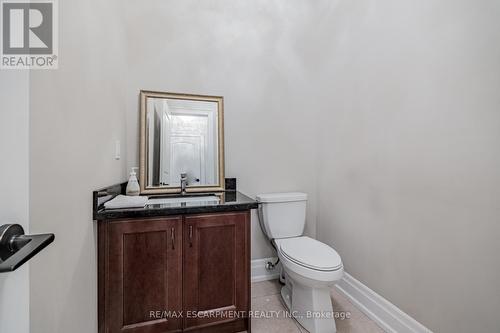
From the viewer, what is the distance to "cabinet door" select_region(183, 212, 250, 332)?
4.47ft

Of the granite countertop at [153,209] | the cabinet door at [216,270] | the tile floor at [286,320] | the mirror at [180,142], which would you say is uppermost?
the mirror at [180,142]

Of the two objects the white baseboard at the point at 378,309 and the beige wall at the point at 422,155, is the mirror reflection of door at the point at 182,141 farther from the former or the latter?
the white baseboard at the point at 378,309

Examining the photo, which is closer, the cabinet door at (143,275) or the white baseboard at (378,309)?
the cabinet door at (143,275)

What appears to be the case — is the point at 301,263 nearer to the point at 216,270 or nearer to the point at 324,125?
the point at 216,270

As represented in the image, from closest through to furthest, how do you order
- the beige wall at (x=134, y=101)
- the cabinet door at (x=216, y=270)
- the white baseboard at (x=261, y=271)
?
the beige wall at (x=134, y=101), the cabinet door at (x=216, y=270), the white baseboard at (x=261, y=271)

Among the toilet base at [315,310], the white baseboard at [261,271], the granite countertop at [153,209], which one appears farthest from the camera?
the white baseboard at [261,271]

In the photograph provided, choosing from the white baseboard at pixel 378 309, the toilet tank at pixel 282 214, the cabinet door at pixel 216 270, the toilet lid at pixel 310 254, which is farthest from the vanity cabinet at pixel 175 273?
the white baseboard at pixel 378 309

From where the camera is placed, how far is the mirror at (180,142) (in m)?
1.84

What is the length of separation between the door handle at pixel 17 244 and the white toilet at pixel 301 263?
4.42 feet

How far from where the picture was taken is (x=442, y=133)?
1.26 metres

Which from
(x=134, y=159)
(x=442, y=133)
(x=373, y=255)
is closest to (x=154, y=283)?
(x=134, y=159)

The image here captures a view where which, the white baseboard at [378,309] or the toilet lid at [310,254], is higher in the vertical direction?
the toilet lid at [310,254]

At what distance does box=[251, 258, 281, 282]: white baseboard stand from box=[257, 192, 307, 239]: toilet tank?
345mm

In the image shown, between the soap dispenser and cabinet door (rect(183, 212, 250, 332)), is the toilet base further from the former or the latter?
the soap dispenser
